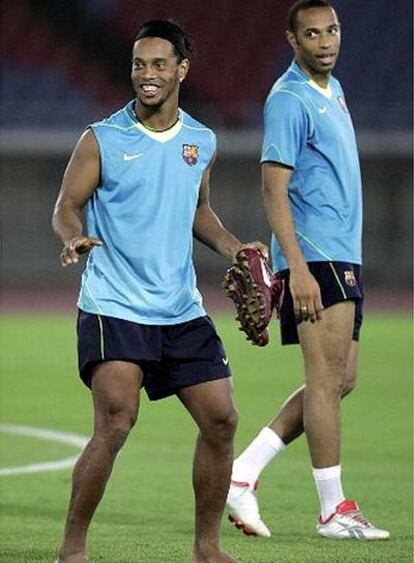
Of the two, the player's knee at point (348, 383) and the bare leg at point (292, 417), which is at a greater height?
the player's knee at point (348, 383)

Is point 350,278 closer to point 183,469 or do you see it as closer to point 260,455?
point 260,455

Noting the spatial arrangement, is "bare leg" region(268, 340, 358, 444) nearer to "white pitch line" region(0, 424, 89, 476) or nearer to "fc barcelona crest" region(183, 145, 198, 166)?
"fc barcelona crest" region(183, 145, 198, 166)

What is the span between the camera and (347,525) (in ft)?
23.5

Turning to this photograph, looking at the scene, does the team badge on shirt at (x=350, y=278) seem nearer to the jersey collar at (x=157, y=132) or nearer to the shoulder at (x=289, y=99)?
the shoulder at (x=289, y=99)

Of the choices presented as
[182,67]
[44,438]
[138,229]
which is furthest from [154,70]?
[44,438]

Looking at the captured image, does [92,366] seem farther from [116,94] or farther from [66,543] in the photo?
[116,94]

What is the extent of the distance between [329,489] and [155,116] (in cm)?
205

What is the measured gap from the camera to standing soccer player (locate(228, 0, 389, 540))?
724 centimetres

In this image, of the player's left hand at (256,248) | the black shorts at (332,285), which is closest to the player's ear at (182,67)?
the player's left hand at (256,248)

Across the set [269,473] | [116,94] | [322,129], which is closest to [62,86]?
[116,94]

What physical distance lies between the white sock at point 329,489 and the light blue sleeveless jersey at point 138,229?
57.9 inches

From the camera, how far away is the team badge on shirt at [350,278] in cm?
732

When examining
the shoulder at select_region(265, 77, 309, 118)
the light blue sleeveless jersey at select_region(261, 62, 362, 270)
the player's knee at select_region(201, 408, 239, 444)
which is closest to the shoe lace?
the light blue sleeveless jersey at select_region(261, 62, 362, 270)

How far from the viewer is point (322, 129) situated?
7.34 m
